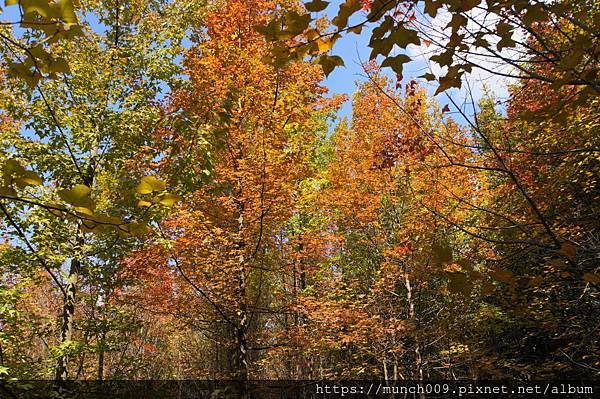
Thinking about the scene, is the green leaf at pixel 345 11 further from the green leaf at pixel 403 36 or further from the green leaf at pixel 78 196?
the green leaf at pixel 78 196

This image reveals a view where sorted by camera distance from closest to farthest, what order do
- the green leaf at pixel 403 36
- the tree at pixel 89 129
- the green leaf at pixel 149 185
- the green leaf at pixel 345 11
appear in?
1. the green leaf at pixel 149 185
2. the green leaf at pixel 345 11
3. the green leaf at pixel 403 36
4. the tree at pixel 89 129

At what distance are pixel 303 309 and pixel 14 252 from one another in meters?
4.89

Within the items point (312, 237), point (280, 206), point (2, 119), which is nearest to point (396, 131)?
point (312, 237)

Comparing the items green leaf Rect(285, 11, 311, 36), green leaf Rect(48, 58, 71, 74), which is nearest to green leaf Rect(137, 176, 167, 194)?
green leaf Rect(48, 58, 71, 74)

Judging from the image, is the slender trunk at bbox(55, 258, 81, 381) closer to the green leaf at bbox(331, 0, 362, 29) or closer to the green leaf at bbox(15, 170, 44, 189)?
the green leaf at bbox(15, 170, 44, 189)

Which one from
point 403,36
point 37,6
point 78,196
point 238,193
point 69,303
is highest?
point 238,193

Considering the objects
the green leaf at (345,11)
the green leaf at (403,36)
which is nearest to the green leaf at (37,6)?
the green leaf at (345,11)

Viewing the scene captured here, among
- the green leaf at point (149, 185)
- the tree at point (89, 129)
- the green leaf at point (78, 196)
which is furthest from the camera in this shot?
the tree at point (89, 129)

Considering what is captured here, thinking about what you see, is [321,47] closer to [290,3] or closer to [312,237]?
[312,237]

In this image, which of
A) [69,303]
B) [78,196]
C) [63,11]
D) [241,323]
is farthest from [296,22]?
[69,303]

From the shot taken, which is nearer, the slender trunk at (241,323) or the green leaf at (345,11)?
the green leaf at (345,11)

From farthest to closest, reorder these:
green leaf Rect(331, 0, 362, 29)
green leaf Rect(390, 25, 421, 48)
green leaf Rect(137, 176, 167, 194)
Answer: green leaf Rect(390, 25, 421, 48) → green leaf Rect(331, 0, 362, 29) → green leaf Rect(137, 176, 167, 194)

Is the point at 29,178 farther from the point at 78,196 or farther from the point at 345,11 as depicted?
the point at 345,11

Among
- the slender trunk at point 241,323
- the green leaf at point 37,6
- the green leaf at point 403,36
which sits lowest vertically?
the slender trunk at point 241,323
